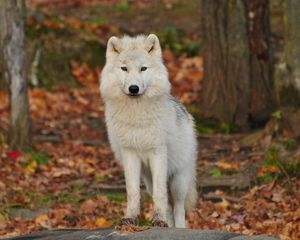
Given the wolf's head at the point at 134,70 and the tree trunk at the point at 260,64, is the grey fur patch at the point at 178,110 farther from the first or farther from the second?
the tree trunk at the point at 260,64

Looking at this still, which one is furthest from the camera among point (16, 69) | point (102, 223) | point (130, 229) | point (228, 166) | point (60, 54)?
point (60, 54)

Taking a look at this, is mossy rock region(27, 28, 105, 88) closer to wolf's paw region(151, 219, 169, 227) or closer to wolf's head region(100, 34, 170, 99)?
wolf's head region(100, 34, 170, 99)

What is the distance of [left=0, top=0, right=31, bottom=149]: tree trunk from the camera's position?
1276cm

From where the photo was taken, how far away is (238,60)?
1475 centimetres

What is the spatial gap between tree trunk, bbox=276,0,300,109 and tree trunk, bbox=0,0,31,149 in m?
4.04

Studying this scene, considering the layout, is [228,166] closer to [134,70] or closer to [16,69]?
[16,69]

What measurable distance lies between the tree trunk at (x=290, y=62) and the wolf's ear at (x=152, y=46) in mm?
4091

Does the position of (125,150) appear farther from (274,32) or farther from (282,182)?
(274,32)

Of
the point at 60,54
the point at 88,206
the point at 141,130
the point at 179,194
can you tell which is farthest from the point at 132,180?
the point at 60,54

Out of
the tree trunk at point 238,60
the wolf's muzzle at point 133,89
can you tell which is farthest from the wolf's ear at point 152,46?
the tree trunk at point 238,60

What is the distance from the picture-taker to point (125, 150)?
8281 mm

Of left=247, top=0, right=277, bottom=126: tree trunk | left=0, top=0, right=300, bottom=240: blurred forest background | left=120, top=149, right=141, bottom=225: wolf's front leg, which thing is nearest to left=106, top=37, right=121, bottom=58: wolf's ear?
left=120, top=149, right=141, bottom=225: wolf's front leg

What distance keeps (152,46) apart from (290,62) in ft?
13.6

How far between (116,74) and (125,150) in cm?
78
